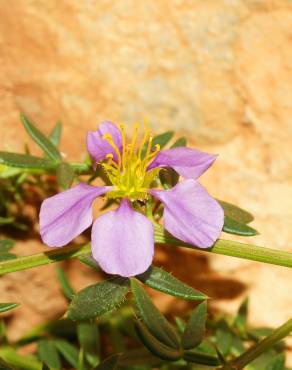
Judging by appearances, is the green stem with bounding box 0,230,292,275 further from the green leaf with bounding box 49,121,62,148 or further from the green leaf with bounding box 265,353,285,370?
the green leaf with bounding box 49,121,62,148

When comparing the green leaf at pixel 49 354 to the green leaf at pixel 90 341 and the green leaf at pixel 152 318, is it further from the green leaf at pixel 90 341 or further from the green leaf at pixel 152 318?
the green leaf at pixel 152 318

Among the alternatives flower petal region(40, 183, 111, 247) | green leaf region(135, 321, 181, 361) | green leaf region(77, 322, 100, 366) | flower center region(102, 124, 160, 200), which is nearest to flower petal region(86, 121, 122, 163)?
flower center region(102, 124, 160, 200)

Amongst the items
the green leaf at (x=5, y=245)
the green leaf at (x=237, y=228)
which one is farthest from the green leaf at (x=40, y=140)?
the green leaf at (x=237, y=228)

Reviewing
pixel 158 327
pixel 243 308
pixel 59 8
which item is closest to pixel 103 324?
pixel 243 308

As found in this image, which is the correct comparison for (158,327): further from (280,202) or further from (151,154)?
(280,202)

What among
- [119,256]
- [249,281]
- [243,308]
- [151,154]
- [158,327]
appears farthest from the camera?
[249,281]

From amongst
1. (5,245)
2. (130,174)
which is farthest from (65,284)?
(130,174)
